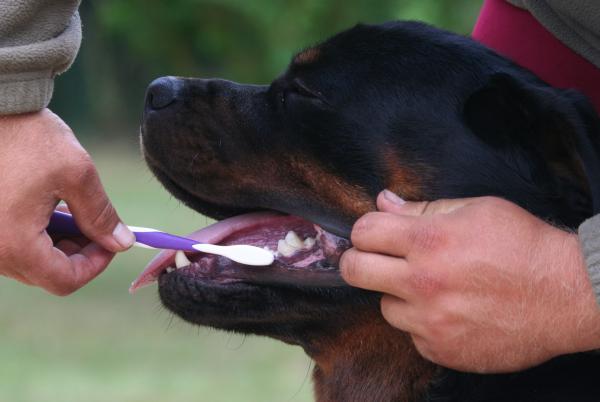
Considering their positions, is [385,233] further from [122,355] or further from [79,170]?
[122,355]

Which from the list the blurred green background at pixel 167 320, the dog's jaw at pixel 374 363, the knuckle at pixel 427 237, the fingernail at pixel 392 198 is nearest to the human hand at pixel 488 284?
the knuckle at pixel 427 237

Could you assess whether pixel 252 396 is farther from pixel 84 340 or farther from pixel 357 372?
pixel 357 372

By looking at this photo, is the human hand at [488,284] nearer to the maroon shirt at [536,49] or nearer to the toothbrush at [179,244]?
the toothbrush at [179,244]

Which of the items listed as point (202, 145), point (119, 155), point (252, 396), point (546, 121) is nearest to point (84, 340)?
point (252, 396)

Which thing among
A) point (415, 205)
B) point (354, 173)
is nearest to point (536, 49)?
point (354, 173)

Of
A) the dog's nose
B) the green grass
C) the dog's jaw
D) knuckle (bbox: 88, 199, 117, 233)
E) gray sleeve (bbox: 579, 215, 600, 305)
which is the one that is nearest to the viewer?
gray sleeve (bbox: 579, 215, 600, 305)

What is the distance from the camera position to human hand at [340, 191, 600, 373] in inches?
90.4

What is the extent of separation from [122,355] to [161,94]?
16.5ft

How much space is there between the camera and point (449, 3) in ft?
23.1

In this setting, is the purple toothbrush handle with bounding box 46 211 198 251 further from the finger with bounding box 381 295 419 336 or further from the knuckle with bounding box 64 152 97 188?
the finger with bounding box 381 295 419 336

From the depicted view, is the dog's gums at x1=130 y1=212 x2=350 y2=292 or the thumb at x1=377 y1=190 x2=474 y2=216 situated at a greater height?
Result: the thumb at x1=377 y1=190 x2=474 y2=216

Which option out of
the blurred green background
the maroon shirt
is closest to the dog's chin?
the maroon shirt

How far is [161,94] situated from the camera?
3.19 meters

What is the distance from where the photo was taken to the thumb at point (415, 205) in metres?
2.50
